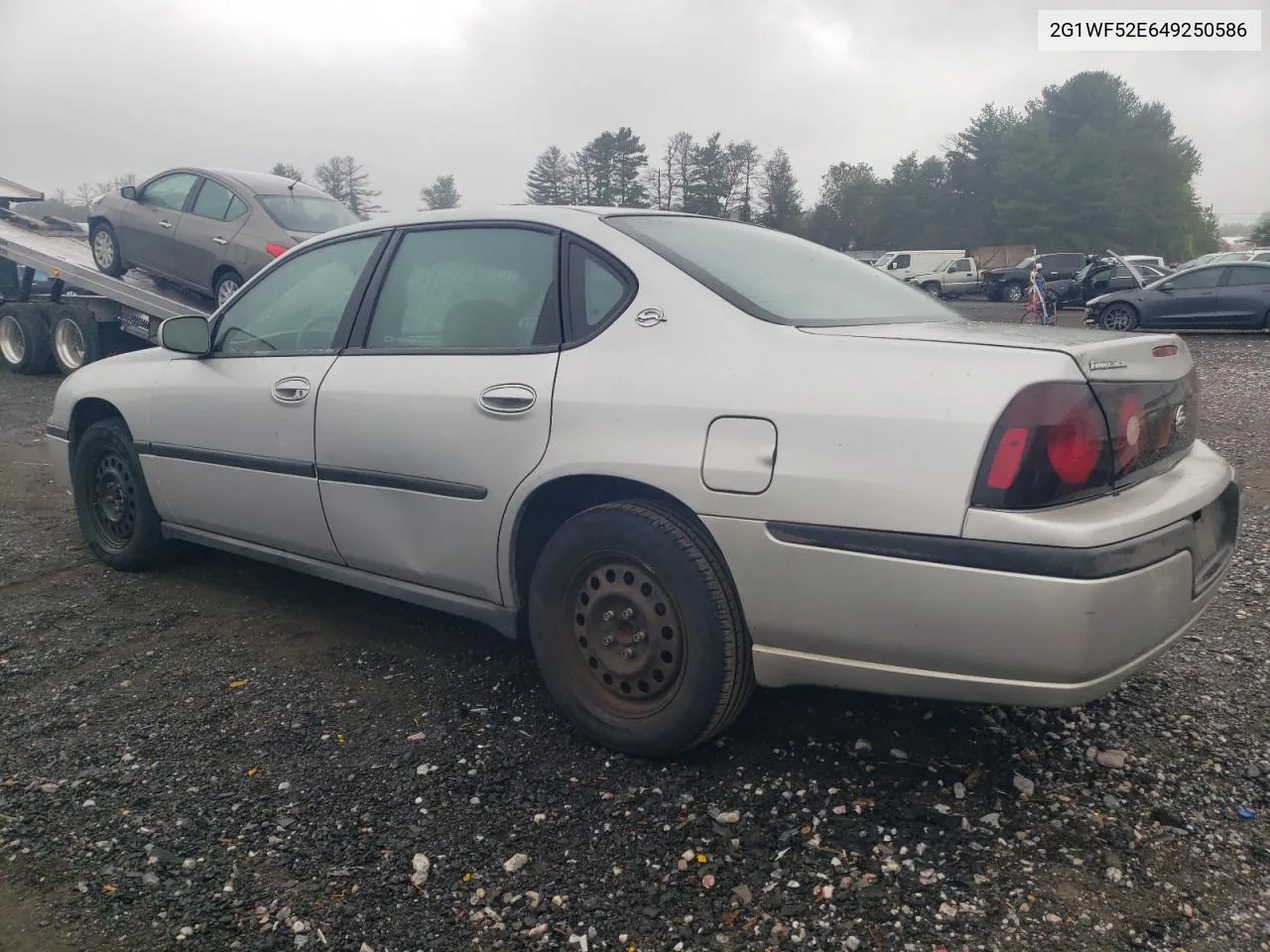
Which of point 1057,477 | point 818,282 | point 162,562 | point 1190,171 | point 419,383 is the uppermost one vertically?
point 1190,171

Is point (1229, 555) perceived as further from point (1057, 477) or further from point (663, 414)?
point (663, 414)

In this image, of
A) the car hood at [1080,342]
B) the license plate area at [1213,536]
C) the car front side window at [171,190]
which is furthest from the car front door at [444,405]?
the car front side window at [171,190]

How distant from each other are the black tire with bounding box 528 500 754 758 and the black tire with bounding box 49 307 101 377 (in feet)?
32.9

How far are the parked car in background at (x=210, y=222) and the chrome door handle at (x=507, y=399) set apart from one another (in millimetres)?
6744

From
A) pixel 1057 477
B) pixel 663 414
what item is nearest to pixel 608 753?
pixel 663 414

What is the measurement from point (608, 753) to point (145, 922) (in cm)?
122

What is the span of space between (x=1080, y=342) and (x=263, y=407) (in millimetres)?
2762

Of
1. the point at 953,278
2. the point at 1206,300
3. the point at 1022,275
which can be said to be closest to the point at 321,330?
the point at 1206,300

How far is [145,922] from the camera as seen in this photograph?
7.02ft

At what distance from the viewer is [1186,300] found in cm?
1664

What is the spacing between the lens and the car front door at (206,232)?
9328mm

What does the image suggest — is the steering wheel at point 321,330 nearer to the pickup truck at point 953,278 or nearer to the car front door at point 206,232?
the car front door at point 206,232

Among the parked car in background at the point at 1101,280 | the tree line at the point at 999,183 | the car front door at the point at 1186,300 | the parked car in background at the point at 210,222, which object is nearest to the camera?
the parked car in background at the point at 210,222

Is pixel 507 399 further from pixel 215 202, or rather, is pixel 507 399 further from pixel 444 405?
pixel 215 202
